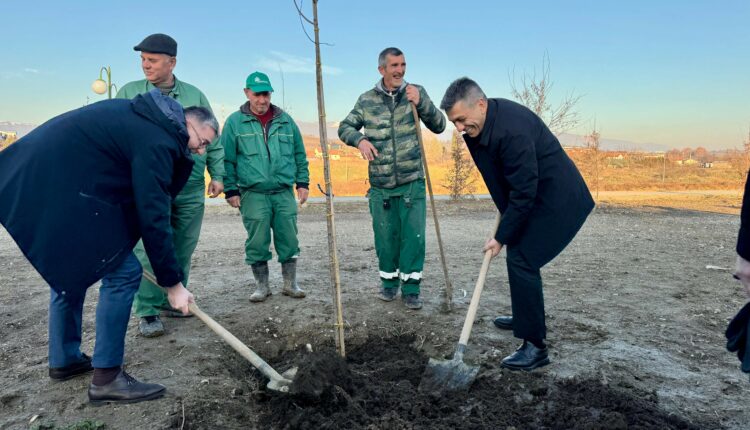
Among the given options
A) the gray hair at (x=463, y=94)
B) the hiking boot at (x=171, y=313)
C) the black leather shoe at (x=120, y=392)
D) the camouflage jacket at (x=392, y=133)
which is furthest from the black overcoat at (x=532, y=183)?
the hiking boot at (x=171, y=313)

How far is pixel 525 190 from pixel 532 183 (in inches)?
2.5

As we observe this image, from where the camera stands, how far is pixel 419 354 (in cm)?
407

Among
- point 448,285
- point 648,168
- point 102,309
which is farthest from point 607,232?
point 648,168

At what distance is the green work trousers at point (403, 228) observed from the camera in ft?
16.0

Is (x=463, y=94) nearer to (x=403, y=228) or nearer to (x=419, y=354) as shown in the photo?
(x=403, y=228)

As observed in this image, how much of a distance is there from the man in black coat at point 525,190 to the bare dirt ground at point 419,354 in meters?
0.43

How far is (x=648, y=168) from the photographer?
124ft

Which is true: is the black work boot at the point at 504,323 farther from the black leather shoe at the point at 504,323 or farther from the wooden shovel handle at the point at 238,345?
the wooden shovel handle at the point at 238,345

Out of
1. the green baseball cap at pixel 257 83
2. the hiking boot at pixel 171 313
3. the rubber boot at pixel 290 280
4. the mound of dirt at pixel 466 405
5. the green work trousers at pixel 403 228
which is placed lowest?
the mound of dirt at pixel 466 405

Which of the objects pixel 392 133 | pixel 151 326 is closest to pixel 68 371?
pixel 151 326

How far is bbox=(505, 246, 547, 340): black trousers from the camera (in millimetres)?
3641

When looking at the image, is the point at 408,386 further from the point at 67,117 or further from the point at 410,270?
the point at 67,117

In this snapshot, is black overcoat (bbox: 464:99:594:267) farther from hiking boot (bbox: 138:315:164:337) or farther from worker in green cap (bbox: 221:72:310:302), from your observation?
hiking boot (bbox: 138:315:164:337)

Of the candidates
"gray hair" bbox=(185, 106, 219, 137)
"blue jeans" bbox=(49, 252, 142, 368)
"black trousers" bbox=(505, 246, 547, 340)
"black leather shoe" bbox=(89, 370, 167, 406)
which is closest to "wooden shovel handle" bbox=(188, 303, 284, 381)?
"blue jeans" bbox=(49, 252, 142, 368)
